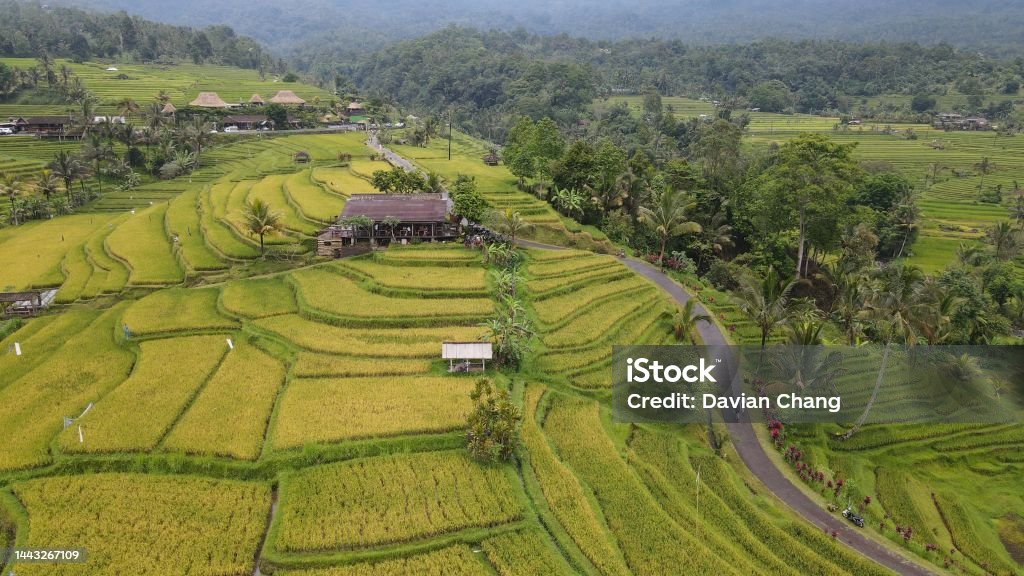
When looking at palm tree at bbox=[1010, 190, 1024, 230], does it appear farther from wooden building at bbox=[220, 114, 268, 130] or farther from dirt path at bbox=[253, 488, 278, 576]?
wooden building at bbox=[220, 114, 268, 130]

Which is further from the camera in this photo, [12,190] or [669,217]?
[12,190]

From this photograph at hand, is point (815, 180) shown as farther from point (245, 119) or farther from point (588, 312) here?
point (245, 119)

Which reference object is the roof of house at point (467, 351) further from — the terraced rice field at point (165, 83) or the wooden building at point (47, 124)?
the terraced rice field at point (165, 83)

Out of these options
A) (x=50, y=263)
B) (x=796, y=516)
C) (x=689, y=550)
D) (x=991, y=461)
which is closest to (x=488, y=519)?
(x=689, y=550)

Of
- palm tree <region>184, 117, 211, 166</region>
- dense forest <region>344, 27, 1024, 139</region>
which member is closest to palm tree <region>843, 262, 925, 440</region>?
palm tree <region>184, 117, 211, 166</region>

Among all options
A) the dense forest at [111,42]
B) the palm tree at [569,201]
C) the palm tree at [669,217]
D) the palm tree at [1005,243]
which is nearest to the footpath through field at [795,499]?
the palm tree at [669,217]

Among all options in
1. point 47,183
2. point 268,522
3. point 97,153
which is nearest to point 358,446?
point 268,522

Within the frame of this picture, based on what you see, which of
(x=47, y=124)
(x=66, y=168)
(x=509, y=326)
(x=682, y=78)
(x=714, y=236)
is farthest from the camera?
(x=682, y=78)
